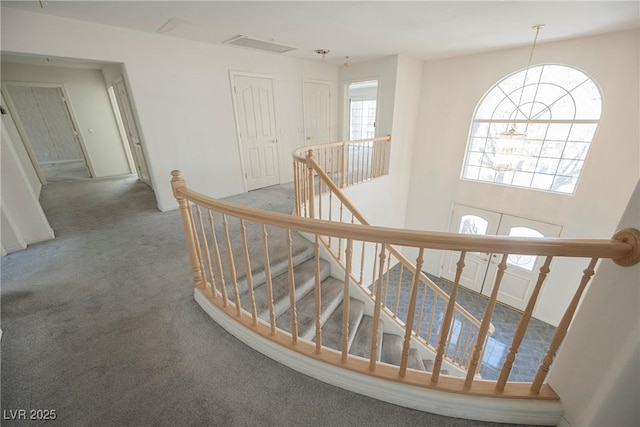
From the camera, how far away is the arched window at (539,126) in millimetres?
3641

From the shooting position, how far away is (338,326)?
2.20 meters

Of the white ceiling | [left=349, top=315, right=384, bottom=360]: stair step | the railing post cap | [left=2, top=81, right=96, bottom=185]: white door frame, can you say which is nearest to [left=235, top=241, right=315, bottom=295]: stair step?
[left=349, top=315, right=384, bottom=360]: stair step

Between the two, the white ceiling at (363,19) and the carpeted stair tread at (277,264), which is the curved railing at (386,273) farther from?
the white ceiling at (363,19)

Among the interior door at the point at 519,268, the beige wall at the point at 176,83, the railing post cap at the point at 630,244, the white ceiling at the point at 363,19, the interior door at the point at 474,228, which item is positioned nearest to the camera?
the railing post cap at the point at 630,244

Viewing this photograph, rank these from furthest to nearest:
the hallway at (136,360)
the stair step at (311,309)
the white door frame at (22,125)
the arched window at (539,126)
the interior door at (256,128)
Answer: the white door frame at (22,125) < the interior door at (256,128) < the arched window at (539,126) < the stair step at (311,309) < the hallway at (136,360)

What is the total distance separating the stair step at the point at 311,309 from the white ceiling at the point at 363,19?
273 cm

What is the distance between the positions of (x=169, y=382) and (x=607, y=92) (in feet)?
19.2

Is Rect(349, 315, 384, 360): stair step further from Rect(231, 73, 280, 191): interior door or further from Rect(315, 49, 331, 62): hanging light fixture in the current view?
Rect(315, 49, 331, 62): hanging light fixture

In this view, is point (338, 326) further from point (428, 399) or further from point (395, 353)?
point (428, 399)

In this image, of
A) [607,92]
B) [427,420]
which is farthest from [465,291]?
[427,420]

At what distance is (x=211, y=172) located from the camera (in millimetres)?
4055

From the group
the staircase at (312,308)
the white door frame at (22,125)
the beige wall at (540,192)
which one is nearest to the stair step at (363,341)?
the staircase at (312,308)

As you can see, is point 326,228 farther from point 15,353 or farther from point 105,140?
point 105,140

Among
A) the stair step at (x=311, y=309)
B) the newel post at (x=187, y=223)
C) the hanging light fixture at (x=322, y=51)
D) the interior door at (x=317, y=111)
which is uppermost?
the hanging light fixture at (x=322, y=51)
